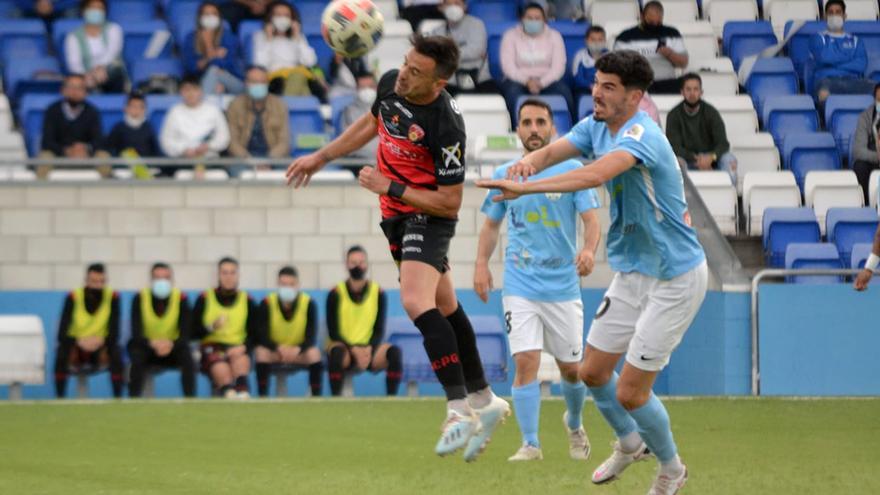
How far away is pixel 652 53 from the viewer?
1845cm

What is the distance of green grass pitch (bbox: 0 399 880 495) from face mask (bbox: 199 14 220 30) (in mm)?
A: 5633

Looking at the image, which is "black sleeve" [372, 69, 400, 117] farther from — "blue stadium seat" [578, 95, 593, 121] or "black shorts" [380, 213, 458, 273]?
"blue stadium seat" [578, 95, 593, 121]

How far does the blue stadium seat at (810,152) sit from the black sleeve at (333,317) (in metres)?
5.45

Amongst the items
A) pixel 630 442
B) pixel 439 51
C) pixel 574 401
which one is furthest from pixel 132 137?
pixel 630 442

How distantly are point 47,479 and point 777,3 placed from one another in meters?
13.9

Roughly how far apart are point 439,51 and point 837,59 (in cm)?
1167

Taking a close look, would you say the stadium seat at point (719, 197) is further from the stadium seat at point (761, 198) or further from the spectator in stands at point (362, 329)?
the spectator in stands at point (362, 329)

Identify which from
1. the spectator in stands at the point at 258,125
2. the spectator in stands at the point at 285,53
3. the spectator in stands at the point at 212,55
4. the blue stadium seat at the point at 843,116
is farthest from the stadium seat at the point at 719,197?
the spectator in stands at the point at 212,55

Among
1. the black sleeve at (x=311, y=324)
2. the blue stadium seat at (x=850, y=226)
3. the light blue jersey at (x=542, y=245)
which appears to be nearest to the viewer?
the light blue jersey at (x=542, y=245)

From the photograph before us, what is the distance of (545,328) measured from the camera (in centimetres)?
1055

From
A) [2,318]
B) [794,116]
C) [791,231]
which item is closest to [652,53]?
[794,116]

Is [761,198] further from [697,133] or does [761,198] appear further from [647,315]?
[647,315]

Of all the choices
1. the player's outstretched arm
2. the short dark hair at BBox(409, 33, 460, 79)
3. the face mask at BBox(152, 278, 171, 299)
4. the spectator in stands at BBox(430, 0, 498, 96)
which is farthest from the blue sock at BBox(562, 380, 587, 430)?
the spectator in stands at BBox(430, 0, 498, 96)

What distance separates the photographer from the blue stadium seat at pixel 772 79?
62.7 ft
